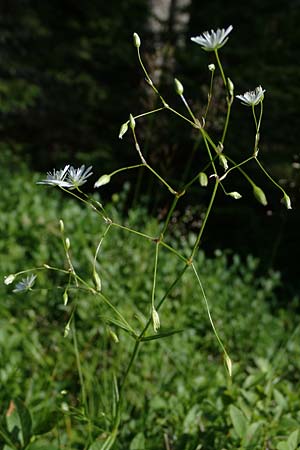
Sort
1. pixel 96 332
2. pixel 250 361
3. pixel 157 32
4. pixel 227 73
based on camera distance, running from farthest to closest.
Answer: pixel 157 32
pixel 227 73
pixel 250 361
pixel 96 332

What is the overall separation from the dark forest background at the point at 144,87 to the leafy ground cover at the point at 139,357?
885mm

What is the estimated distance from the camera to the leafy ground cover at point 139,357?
4.75ft

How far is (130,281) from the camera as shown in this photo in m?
2.70

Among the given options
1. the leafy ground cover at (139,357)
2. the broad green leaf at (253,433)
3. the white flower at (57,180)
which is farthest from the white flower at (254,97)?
the broad green leaf at (253,433)

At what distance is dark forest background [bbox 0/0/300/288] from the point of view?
4703 mm

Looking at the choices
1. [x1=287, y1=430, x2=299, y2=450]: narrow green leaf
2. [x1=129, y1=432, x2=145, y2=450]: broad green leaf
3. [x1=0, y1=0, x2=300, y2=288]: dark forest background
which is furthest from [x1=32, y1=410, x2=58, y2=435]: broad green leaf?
[x1=0, y1=0, x2=300, y2=288]: dark forest background

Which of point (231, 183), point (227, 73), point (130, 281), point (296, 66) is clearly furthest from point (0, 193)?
point (296, 66)

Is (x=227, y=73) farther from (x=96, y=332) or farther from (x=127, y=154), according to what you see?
(x=96, y=332)

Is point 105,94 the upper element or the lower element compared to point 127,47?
lower

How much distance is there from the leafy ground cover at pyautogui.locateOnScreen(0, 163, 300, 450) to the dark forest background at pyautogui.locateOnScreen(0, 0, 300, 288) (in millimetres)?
885

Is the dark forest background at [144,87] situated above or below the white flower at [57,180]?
above

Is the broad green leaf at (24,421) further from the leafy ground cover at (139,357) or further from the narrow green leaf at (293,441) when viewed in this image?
the narrow green leaf at (293,441)

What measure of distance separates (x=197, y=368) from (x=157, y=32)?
14.1 ft

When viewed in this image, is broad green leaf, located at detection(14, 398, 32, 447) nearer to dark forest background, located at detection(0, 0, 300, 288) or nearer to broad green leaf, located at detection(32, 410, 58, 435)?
broad green leaf, located at detection(32, 410, 58, 435)
